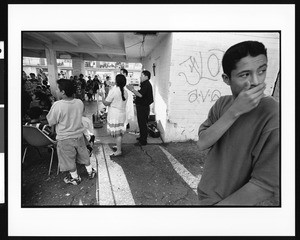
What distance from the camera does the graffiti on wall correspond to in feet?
12.2

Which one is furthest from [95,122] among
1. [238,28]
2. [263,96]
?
[263,96]

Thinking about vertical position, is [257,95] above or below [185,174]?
above

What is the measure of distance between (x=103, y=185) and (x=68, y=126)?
1044 mm

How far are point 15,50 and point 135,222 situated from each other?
200 cm

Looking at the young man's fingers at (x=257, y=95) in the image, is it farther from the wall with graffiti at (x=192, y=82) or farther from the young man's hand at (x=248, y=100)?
the wall with graffiti at (x=192, y=82)

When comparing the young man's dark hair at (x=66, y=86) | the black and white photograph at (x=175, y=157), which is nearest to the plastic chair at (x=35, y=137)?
the black and white photograph at (x=175, y=157)

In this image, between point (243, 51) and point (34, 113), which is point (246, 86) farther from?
point (34, 113)

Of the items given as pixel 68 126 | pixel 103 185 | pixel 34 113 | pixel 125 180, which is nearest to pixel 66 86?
pixel 68 126

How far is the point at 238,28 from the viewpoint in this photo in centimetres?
160

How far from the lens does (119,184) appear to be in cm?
272

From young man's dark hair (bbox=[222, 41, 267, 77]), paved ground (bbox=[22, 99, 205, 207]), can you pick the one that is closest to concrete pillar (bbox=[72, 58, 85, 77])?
paved ground (bbox=[22, 99, 205, 207])
